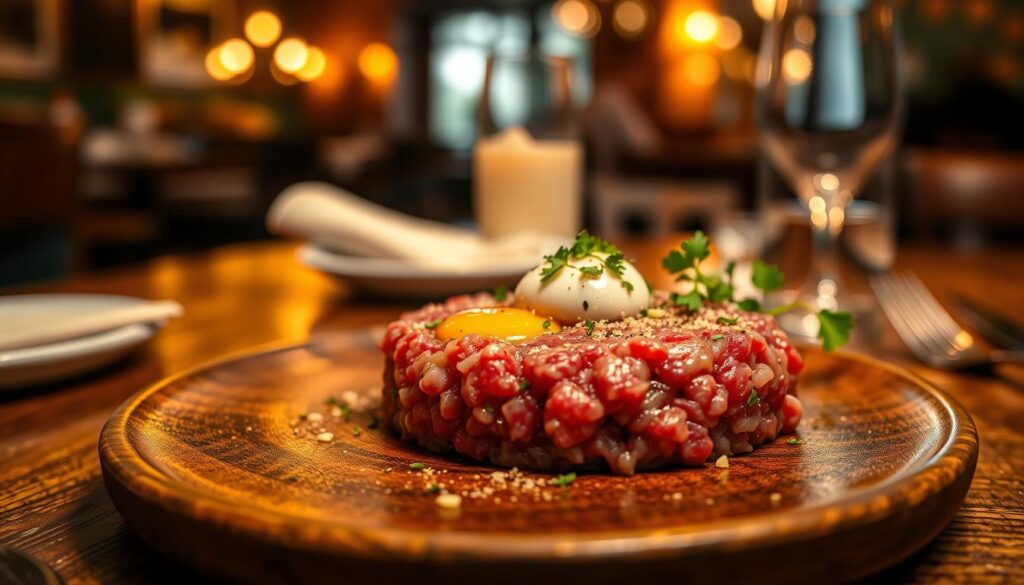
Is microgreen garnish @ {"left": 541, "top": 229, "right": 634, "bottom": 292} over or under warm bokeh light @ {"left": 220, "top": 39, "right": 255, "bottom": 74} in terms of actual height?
under

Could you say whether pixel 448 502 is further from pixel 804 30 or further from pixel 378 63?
pixel 378 63

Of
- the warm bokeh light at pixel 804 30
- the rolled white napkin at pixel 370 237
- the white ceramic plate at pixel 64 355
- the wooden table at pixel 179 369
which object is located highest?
the warm bokeh light at pixel 804 30

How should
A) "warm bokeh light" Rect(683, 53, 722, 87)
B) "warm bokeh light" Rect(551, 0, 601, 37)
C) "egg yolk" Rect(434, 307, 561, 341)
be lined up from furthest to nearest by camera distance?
"warm bokeh light" Rect(551, 0, 601, 37), "warm bokeh light" Rect(683, 53, 722, 87), "egg yolk" Rect(434, 307, 561, 341)

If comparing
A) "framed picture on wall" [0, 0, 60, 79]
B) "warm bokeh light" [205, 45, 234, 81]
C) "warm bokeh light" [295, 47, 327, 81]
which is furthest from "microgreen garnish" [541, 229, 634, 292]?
"warm bokeh light" [295, 47, 327, 81]

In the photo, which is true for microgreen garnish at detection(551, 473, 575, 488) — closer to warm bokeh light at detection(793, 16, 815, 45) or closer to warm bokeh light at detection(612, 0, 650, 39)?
warm bokeh light at detection(793, 16, 815, 45)

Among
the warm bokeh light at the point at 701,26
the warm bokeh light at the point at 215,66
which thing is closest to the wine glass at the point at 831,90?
the warm bokeh light at the point at 215,66

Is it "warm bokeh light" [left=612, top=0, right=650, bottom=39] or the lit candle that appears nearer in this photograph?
the lit candle

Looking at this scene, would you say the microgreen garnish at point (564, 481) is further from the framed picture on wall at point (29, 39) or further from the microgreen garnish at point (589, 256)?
the framed picture on wall at point (29, 39)

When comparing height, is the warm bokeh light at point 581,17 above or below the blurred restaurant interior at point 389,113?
above
